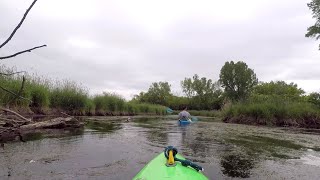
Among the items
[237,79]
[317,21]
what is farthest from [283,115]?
[237,79]

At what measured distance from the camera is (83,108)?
19797mm

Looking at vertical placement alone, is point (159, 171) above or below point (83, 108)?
below

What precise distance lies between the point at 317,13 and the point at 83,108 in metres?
19.8

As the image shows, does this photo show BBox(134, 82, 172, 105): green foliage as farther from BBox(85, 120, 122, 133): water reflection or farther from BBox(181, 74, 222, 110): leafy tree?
BBox(85, 120, 122, 133): water reflection

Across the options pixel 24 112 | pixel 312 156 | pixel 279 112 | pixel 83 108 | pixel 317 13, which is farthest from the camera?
→ pixel 317 13

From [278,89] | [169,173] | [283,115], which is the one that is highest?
[278,89]

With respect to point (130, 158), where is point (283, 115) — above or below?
above

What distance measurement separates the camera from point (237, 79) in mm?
51156

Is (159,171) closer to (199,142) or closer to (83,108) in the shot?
(199,142)

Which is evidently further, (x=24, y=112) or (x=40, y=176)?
(x=24, y=112)

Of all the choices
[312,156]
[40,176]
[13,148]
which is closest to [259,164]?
[312,156]

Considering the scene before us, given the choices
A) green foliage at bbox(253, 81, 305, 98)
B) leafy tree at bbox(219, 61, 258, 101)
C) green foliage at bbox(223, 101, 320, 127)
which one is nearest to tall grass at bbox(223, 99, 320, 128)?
green foliage at bbox(223, 101, 320, 127)

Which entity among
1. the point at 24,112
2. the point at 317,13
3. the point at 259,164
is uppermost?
the point at 317,13

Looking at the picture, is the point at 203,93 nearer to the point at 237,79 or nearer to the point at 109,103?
the point at 237,79
